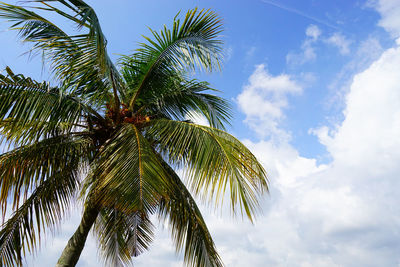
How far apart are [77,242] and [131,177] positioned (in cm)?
237

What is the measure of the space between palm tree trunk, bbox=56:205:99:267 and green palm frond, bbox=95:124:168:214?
1115 mm

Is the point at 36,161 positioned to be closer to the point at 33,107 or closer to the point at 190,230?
the point at 33,107

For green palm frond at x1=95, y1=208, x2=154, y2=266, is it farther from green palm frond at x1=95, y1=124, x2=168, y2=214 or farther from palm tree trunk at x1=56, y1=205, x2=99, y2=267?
green palm frond at x1=95, y1=124, x2=168, y2=214

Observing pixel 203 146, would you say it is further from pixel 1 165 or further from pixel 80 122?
pixel 1 165

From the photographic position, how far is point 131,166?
19.0ft

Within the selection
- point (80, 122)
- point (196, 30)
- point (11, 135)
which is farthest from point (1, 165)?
point (196, 30)

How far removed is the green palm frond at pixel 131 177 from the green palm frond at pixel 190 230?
0.87 meters

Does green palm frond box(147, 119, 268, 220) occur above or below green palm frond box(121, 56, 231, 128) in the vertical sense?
below

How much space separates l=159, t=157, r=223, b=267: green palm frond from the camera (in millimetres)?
6621

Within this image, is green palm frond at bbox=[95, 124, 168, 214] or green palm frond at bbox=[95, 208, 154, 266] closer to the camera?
green palm frond at bbox=[95, 124, 168, 214]

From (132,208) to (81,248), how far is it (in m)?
2.36

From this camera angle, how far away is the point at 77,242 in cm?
705

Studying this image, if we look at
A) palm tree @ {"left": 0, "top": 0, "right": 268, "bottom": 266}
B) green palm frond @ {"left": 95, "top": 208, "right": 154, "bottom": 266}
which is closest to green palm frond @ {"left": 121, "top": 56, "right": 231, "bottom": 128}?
palm tree @ {"left": 0, "top": 0, "right": 268, "bottom": 266}

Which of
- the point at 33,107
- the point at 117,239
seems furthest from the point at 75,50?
the point at 117,239
